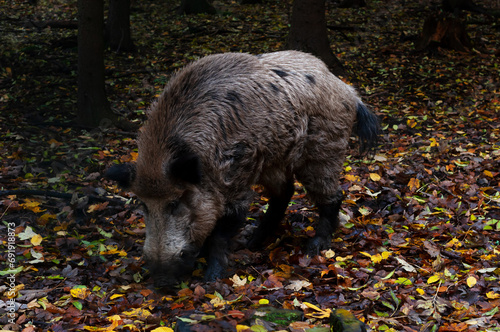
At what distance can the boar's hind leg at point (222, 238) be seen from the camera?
15.9ft

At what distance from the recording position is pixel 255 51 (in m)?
11.4

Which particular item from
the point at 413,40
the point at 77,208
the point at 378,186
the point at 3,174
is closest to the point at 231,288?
the point at 77,208

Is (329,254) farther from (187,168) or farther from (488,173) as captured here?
(488,173)

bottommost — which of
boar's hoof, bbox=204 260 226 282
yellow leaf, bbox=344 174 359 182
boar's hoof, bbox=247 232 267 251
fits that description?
boar's hoof, bbox=247 232 267 251

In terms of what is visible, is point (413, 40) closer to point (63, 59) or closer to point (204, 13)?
point (204, 13)

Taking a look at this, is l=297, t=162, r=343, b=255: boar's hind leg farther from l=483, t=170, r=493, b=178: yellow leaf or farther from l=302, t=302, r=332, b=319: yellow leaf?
l=483, t=170, r=493, b=178: yellow leaf

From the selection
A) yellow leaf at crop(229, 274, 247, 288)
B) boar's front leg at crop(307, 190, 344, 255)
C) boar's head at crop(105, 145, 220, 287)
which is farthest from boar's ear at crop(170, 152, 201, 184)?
boar's front leg at crop(307, 190, 344, 255)

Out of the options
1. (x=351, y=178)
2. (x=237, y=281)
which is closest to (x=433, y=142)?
(x=351, y=178)

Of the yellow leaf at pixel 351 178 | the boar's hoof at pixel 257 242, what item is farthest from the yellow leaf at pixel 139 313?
the yellow leaf at pixel 351 178

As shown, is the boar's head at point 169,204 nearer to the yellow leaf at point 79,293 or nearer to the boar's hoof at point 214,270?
the boar's hoof at point 214,270

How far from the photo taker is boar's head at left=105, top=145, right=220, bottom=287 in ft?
14.1

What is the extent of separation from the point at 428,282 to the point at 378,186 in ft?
7.62

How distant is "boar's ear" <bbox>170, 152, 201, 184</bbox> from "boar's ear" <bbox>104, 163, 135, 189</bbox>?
1.28 ft

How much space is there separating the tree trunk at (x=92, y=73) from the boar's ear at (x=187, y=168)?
4.28m
